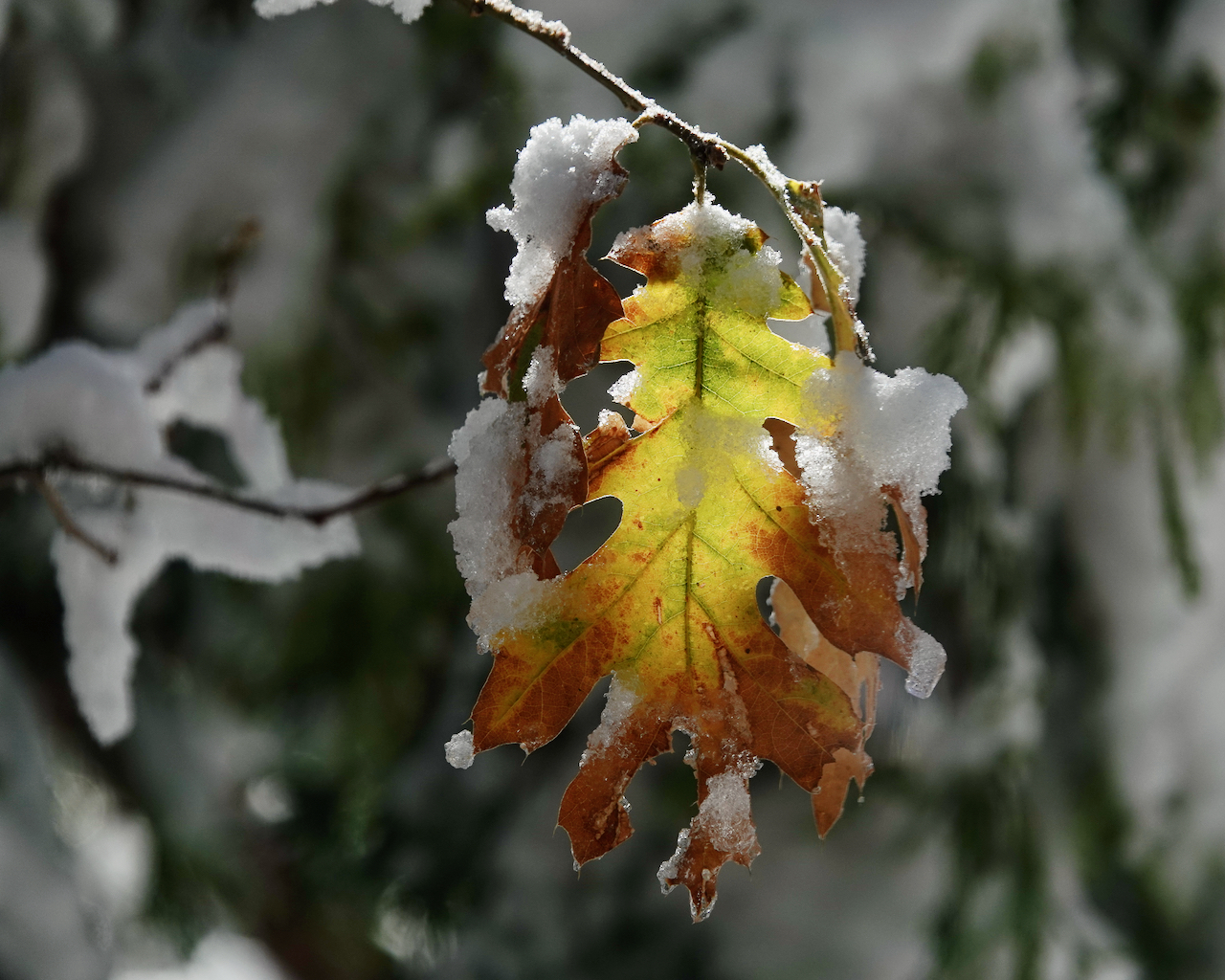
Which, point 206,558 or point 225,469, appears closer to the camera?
point 206,558

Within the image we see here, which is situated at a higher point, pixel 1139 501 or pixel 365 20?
pixel 365 20

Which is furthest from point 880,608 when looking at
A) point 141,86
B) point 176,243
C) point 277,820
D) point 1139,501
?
point 277,820

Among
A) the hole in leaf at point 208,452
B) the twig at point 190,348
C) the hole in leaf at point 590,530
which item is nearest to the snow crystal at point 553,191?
the twig at point 190,348

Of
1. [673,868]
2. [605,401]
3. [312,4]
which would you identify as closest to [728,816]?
[673,868]

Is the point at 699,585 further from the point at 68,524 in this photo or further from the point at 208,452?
the point at 208,452

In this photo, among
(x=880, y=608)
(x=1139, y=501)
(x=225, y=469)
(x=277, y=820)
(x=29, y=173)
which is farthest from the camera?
(x=277, y=820)

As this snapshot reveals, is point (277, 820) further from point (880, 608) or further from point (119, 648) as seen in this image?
point (880, 608)

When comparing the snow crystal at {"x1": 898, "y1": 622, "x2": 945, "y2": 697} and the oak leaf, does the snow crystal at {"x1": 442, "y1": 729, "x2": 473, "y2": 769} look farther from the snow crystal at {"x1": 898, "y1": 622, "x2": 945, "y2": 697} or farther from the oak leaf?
the snow crystal at {"x1": 898, "y1": 622, "x2": 945, "y2": 697}
